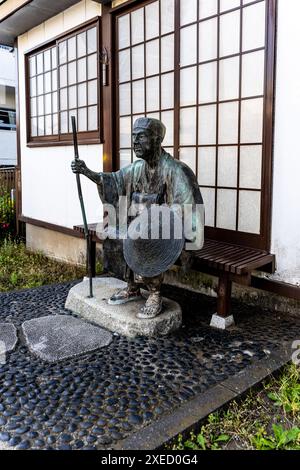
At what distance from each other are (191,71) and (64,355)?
11.3ft

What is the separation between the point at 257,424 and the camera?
2.64 metres

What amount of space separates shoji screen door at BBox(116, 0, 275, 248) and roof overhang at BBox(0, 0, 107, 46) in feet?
4.49

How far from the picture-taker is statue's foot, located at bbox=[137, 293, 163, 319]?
385 cm

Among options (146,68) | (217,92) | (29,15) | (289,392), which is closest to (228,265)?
(289,392)

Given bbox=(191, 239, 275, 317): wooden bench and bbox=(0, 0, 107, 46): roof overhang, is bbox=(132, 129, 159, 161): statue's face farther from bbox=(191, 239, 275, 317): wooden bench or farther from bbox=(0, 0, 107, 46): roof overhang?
bbox=(0, 0, 107, 46): roof overhang

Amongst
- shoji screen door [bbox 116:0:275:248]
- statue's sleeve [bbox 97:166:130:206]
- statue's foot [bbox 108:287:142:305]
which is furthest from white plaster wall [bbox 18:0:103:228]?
statue's foot [bbox 108:287:142:305]

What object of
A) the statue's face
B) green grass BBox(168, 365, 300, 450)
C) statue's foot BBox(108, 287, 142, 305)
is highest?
the statue's face

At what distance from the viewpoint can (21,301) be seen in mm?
4973

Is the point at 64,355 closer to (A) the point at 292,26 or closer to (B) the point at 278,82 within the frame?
(B) the point at 278,82

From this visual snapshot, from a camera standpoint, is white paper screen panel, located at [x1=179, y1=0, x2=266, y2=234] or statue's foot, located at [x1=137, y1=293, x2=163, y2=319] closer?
statue's foot, located at [x1=137, y1=293, x2=163, y2=319]

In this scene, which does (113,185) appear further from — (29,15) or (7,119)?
(7,119)

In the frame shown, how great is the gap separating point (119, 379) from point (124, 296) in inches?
50.2
